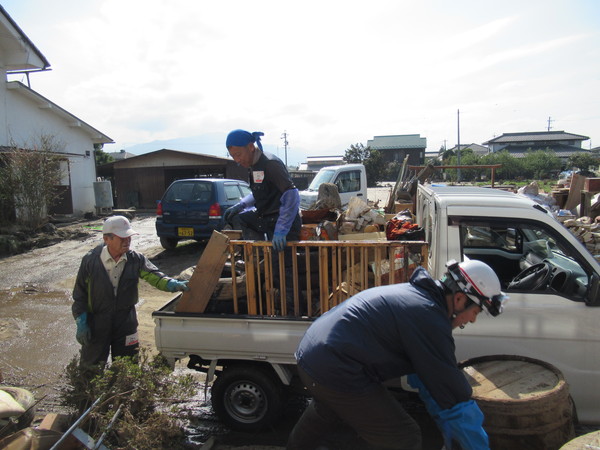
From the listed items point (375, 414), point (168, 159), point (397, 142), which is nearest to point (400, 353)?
point (375, 414)

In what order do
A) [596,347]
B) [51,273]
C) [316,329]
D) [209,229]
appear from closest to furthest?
[316,329]
[596,347]
[51,273]
[209,229]

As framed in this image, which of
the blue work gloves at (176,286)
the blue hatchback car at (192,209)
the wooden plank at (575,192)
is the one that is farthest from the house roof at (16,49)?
the wooden plank at (575,192)

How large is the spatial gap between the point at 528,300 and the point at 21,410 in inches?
142

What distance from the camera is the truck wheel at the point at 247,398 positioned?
321cm

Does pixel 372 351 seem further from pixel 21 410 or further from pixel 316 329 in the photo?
pixel 21 410

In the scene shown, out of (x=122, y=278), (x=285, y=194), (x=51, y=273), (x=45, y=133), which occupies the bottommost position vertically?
(x=51, y=273)

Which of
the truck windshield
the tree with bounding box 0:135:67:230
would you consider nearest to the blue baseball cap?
the truck windshield

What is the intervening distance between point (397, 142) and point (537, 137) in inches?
899

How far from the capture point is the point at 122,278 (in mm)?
3393

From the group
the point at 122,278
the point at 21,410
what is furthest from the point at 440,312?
the point at 21,410

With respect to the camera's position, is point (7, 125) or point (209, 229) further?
point (7, 125)

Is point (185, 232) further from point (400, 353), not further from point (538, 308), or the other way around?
point (400, 353)

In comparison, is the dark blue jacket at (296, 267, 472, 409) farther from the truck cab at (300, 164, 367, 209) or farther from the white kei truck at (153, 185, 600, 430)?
the truck cab at (300, 164, 367, 209)

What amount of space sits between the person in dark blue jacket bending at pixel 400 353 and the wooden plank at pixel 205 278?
1213 mm
